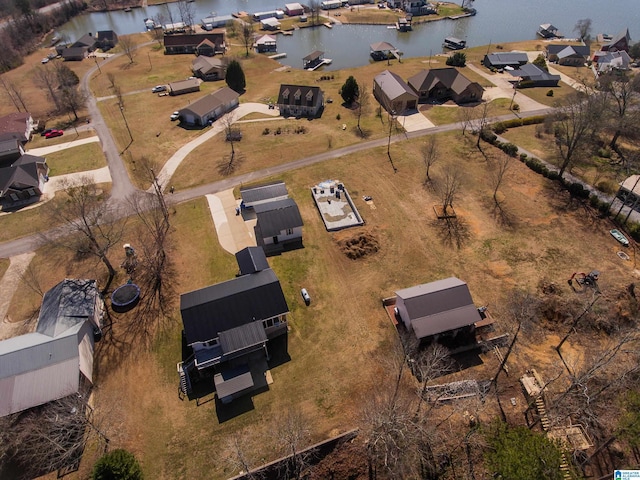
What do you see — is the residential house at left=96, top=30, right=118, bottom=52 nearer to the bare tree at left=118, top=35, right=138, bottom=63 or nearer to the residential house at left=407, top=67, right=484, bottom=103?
the bare tree at left=118, top=35, right=138, bottom=63

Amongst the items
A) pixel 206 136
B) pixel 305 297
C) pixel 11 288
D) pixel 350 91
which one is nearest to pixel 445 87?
pixel 350 91

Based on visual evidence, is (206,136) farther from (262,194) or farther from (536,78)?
(536,78)

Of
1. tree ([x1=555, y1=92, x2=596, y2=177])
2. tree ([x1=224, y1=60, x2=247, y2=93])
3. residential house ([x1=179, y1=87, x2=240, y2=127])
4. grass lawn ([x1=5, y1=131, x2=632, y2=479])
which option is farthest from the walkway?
tree ([x1=555, y1=92, x2=596, y2=177])

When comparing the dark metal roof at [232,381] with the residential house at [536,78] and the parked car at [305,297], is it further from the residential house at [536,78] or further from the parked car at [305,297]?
the residential house at [536,78]

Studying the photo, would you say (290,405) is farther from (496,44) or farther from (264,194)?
(496,44)

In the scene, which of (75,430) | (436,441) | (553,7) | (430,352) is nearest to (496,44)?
(553,7)

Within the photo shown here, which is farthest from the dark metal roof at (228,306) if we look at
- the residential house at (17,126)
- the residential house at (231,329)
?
the residential house at (17,126)
